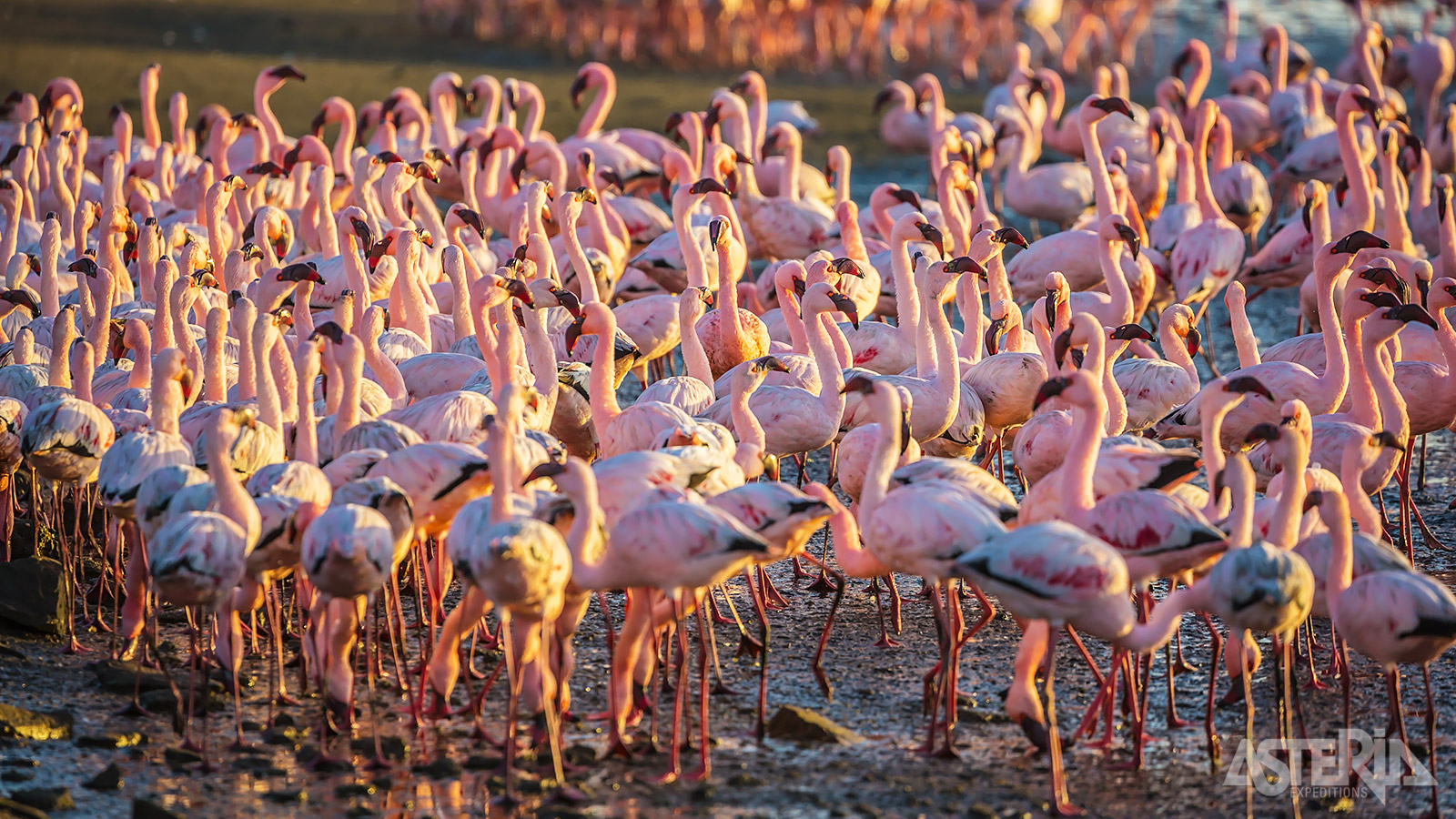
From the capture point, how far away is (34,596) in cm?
645

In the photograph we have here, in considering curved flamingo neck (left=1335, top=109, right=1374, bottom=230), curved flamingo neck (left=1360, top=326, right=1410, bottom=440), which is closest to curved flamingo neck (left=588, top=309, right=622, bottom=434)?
curved flamingo neck (left=1360, top=326, right=1410, bottom=440)

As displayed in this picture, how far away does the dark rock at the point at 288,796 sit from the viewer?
5.05 meters

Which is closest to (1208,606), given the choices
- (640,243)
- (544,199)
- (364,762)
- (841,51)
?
(364,762)

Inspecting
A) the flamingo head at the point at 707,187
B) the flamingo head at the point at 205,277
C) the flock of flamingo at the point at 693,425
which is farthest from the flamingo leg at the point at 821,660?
the flamingo head at the point at 205,277

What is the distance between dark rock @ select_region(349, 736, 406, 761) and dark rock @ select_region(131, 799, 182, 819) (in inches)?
30.3

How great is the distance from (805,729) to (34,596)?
3.25 metres

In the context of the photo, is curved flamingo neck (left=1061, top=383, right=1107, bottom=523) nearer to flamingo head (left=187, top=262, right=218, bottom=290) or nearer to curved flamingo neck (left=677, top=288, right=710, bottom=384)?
curved flamingo neck (left=677, top=288, right=710, bottom=384)

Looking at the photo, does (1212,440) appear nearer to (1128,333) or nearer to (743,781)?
(1128,333)

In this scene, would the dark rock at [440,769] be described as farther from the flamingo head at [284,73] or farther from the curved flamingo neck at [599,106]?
the curved flamingo neck at [599,106]

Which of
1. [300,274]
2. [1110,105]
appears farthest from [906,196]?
[300,274]

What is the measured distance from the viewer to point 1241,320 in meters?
8.05

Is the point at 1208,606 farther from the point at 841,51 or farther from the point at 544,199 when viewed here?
the point at 841,51

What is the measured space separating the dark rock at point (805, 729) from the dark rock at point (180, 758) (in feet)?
6.51

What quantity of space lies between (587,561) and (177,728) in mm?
1654
